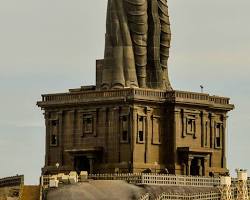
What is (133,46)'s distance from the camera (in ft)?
392

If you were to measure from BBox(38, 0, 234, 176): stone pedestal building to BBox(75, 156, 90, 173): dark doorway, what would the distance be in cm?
8

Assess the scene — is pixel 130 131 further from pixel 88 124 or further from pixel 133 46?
pixel 133 46

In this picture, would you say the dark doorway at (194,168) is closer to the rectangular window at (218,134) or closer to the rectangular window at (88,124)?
the rectangular window at (218,134)

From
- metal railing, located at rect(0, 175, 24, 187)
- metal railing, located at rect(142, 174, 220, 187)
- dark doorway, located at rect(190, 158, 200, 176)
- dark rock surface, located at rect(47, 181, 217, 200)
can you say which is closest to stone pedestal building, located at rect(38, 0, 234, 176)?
dark doorway, located at rect(190, 158, 200, 176)

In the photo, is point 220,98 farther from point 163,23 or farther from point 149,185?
point 149,185

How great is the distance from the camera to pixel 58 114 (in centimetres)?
12044

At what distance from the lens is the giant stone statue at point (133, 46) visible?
389ft

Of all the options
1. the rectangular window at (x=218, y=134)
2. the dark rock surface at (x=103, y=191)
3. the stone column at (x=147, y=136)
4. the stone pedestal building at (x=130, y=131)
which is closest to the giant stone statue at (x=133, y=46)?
the stone pedestal building at (x=130, y=131)

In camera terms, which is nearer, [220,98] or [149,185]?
[149,185]

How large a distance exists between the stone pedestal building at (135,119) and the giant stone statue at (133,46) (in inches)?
3.1

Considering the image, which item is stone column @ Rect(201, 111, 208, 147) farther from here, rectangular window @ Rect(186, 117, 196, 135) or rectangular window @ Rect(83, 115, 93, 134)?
rectangular window @ Rect(83, 115, 93, 134)

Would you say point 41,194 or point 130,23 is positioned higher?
point 130,23

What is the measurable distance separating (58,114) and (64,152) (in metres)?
3.04

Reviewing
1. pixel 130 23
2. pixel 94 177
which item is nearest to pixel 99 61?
pixel 130 23
